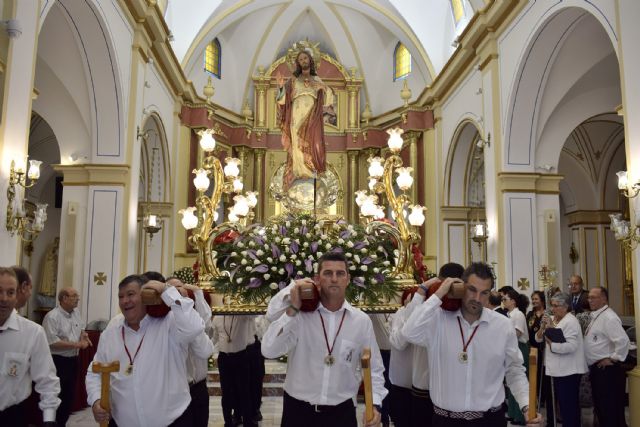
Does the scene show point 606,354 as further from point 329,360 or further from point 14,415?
point 14,415

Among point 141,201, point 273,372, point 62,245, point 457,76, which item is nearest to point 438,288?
point 273,372

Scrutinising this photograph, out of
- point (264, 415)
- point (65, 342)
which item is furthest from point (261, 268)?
point (264, 415)

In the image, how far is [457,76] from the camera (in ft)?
44.6

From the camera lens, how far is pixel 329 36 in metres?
19.4

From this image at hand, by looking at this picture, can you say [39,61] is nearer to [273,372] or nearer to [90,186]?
[90,186]

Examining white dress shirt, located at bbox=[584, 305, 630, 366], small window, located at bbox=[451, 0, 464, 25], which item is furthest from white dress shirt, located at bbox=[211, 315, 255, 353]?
small window, located at bbox=[451, 0, 464, 25]

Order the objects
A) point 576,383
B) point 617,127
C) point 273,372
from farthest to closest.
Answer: point 617,127, point 273,372, point 576,383

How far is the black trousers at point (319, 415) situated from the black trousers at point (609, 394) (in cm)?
426

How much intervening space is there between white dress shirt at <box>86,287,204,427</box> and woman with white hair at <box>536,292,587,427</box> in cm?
415

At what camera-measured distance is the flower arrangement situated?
17.7ft

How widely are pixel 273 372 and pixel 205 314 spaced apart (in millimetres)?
5918

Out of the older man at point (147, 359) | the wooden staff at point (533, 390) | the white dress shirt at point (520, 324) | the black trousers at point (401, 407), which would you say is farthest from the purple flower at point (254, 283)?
the white dress shirt at point (520, 324)

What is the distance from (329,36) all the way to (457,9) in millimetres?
5937

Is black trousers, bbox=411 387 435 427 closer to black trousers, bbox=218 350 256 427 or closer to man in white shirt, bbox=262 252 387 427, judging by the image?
man in white shirt, bbox=262 252 387 427
